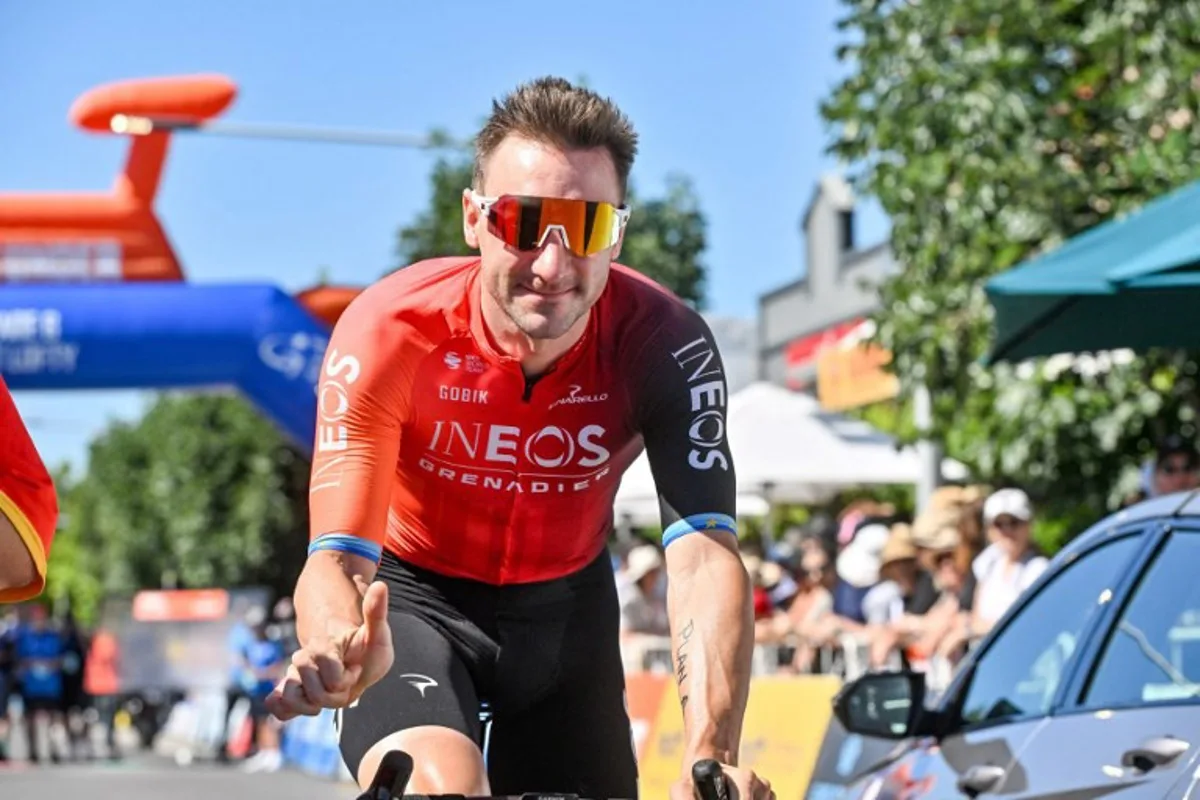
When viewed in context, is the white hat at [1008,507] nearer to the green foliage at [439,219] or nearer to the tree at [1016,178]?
the tree at [1016,178]

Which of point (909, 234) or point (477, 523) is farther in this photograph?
point (909, 234)

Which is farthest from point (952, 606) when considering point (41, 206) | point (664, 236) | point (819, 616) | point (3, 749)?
point (3, 749)

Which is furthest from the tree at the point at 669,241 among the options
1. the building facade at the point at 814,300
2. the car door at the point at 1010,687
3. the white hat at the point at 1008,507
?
the building facade at the point at 814,300

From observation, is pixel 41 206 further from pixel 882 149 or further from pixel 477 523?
pixel 477 523

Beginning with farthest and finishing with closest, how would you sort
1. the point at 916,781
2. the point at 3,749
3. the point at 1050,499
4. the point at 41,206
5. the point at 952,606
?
the point at 3,749 < the point at 41,206 < the point at 1050,499 < the point at 952,606 < the point at 916,781

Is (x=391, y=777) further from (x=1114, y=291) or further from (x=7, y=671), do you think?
(x=7, y=671)

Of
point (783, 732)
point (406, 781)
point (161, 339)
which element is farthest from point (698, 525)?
point (161, 339)

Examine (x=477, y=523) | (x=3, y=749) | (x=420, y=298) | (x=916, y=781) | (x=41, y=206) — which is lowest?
(x=3, y=749)

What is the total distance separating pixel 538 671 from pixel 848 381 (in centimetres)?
3893

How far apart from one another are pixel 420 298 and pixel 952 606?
7162 millimetres

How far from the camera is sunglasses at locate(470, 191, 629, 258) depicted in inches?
163

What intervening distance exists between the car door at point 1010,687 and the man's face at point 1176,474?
153 inches

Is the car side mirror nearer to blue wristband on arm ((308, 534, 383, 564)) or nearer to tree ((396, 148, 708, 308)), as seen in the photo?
blue wristband on arm ((308, 534, 383, 564))

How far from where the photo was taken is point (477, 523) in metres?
4.91
